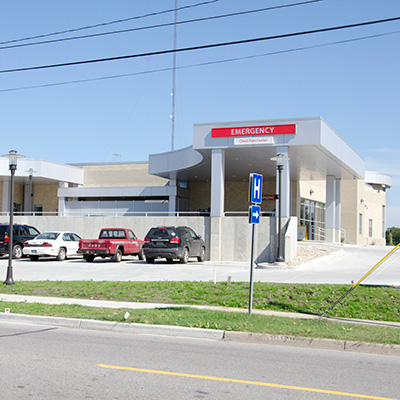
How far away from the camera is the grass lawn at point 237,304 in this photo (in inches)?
387

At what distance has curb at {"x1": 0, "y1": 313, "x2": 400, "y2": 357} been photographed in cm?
868

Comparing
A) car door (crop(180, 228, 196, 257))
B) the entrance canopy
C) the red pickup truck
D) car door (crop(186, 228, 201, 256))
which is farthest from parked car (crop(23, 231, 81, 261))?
the entrance canopy

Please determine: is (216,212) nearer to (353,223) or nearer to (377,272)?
(377,272)

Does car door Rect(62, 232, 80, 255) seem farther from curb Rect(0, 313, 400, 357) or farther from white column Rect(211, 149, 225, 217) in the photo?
curb Rect(0, 313, 400, 357)

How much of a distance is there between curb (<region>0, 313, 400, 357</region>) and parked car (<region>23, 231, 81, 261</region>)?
1522 cm

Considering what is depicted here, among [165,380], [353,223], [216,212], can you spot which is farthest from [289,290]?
[353,223]

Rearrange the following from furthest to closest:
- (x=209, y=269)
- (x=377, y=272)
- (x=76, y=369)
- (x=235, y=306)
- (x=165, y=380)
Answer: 1. (x=209, y=269)
2. (x=377, y=272)
3. (x=235, y=306)
4. (x=76, y=369)
5. (x=165, y=380)

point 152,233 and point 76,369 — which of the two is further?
point 152,233

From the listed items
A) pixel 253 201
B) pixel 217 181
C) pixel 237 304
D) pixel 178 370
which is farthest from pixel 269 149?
pixel 178 370

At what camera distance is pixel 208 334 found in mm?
9656

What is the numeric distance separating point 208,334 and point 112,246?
16513mm

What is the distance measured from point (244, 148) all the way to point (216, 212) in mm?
3857

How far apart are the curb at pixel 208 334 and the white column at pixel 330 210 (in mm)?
29562

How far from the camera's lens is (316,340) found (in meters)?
8.99
